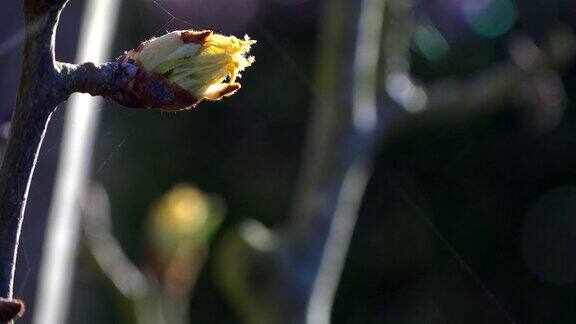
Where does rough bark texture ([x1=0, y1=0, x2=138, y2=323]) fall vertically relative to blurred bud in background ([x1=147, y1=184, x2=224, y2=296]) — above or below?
above

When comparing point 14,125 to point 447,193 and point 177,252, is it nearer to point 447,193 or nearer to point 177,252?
point 177,252

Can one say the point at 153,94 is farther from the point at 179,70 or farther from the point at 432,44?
the point at 432,44

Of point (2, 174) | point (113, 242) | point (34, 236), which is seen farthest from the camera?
point (113, 242)

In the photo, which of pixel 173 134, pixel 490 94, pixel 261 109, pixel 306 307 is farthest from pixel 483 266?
pixel 306 307

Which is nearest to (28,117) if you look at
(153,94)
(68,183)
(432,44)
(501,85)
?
(153,94)

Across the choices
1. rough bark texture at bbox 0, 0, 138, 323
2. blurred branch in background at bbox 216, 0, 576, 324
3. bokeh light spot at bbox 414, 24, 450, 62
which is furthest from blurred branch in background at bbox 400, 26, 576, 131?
rough bark texture at bbox 0, 0, 138, 323

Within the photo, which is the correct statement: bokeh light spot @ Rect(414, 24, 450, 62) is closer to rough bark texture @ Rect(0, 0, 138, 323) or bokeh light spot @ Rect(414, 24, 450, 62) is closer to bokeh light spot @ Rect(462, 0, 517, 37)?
bokeh light spot @ Rect(462, 0, 517, 37)
